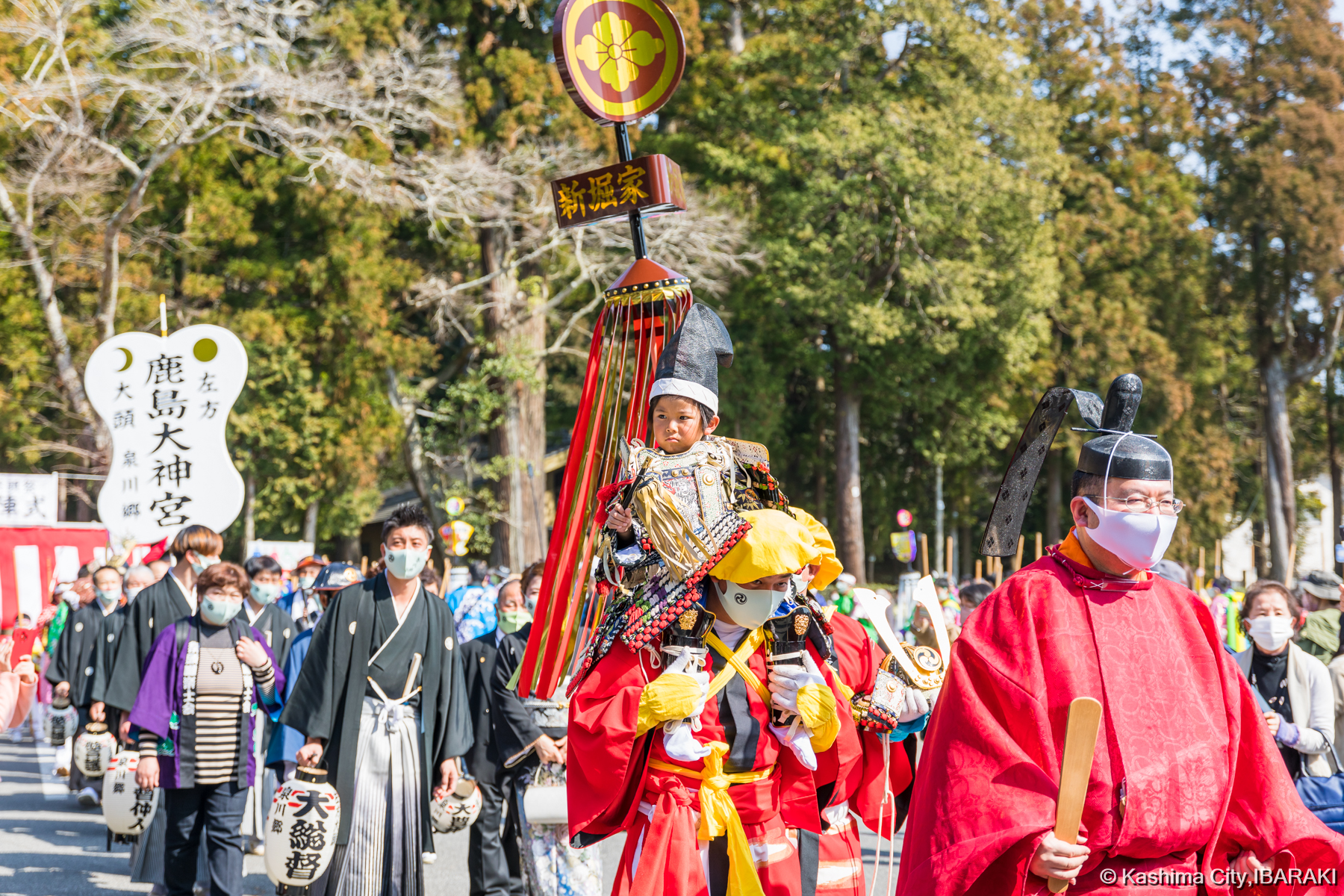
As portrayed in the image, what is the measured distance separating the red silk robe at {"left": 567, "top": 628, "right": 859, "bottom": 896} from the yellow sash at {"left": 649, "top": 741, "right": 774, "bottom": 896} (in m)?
0.02

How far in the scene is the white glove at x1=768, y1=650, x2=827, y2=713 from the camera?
3.78 m

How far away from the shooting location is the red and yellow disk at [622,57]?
17.4 feet

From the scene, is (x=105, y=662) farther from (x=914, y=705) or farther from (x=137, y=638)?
(x=914, y=705)

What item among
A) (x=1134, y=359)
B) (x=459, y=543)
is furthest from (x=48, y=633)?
(x=1134, y=359)

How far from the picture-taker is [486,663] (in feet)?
21.2

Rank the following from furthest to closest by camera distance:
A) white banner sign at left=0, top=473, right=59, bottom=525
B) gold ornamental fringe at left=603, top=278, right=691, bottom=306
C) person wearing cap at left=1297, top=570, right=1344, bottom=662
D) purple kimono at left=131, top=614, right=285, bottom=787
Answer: white banner sign at left=0, top=473, right=59, bottom=525, person wearing cap at left=1297, top=570, right=1344, bottom=662, purple kimono at left=131, top=614, right=285, bottom=787, gold ornamental fringe at left=603, top=278, right=691, bottom=306

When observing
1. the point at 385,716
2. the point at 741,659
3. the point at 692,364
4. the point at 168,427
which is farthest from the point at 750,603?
the point at 168,427


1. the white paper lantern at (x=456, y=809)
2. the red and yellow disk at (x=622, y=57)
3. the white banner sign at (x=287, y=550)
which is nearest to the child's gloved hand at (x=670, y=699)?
the white paper lantern at (x=456, y=809)

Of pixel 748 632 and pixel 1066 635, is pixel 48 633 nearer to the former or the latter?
pixel 748 632

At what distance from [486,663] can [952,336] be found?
59.2ft

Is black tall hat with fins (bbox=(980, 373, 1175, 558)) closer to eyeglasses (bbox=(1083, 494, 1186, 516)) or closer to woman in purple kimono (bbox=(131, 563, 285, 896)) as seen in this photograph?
eyeglasses (bbox=(1083, 494, 1186, 516))

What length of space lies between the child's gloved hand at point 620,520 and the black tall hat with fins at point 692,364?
1.39 feet

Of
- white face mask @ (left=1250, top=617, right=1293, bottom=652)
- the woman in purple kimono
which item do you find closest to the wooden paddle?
white face mask @ (left=1250, top=617, right=1293, bottom=652)

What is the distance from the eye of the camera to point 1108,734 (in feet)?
9.59
